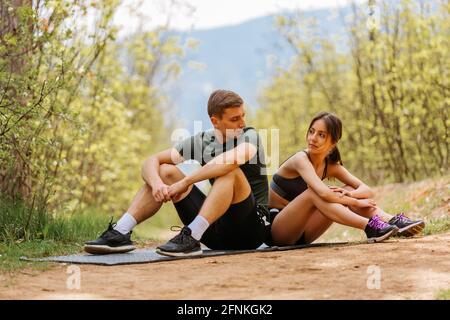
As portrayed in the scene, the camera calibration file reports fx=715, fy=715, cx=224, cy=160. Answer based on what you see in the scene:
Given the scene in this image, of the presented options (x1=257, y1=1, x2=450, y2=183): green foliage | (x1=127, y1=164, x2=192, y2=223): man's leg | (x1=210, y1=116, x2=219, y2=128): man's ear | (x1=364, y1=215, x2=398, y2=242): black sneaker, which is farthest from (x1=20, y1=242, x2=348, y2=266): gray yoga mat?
(x1=257, y1=1, x2=450, y2=183): green foliage

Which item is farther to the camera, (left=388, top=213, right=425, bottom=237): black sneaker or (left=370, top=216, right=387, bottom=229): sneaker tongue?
(left=388, top=213, right=425, bottom=237): black sneaker

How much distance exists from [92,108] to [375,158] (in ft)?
15.6

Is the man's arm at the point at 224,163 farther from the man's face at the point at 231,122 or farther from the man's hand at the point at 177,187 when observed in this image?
the man's face at the point at 231,122

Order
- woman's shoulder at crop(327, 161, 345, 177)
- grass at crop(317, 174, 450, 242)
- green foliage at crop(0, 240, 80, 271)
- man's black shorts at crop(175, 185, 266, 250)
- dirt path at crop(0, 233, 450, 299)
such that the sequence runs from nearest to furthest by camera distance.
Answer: dirt path at crop(0, 233, 450, 299) < green foliage at crop(0, 240, 80, 271) < man's black shorts at crop(175, 185, 266, 250) < woman's shoulder at crop(327, 161, 345, 177) < grass at crop(317, 174, 450, 242)

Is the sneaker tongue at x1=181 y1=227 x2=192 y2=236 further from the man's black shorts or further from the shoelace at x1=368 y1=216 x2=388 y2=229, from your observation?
the shoelace at x1=368 y1=216 x2=388 y2=229

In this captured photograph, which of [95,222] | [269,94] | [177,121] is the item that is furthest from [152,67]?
[177,121]

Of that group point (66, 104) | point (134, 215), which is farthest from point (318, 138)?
point (66, 104)

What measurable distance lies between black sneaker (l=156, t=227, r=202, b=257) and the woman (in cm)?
68

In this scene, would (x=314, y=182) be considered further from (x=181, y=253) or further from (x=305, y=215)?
(x=181, y=253)

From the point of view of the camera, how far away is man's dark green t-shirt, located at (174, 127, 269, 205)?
4.73 metres

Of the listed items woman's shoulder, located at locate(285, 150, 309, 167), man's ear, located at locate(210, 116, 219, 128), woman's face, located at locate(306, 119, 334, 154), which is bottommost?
woman's shoulder, located at locate(285, 150, 309, 167)

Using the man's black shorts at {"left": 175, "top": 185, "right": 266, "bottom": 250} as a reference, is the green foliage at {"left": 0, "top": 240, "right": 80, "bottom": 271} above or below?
below

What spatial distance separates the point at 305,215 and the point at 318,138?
54cm

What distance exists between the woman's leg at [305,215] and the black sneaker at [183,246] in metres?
0.67
